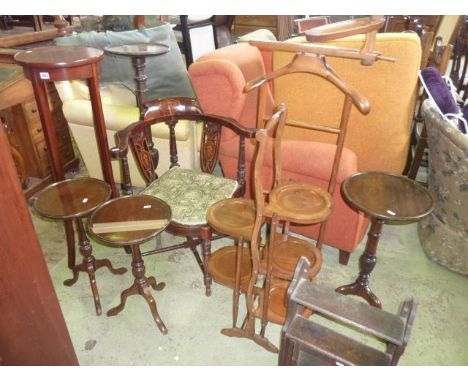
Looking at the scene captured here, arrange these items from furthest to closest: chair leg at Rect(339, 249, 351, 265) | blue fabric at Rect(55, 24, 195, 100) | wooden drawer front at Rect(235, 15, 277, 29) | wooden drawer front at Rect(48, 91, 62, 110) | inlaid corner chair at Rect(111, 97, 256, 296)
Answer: wooden drawer front at Rect(235, 15, 277, 29)
wooden drawer front at Rect(48, 91, 62, 110)
blue fabric at Rect(55, 24, 195, 100)
chair leg at Rect(339, 249, 351, 265)
inlaid corner chair at Rect(111, 97, 256, 296)

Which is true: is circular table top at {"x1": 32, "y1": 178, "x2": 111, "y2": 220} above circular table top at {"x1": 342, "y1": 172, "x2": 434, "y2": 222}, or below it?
below

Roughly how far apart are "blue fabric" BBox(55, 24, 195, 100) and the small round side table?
93 centimetres

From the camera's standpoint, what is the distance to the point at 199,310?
1.97 metres

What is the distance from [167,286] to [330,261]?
3.26 feet

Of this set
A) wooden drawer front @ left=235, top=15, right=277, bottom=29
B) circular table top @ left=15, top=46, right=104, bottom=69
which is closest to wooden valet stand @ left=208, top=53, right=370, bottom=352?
circular table top @ left=15, top=46, right=104, bottom=69

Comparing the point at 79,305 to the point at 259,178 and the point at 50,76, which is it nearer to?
the point at 50,76

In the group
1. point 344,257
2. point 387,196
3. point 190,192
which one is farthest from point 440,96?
point 190,192

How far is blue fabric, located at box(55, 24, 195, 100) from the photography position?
2393mm

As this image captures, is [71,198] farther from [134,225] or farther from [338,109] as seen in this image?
[338,109]

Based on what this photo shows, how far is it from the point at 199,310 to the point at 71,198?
0.86 metres

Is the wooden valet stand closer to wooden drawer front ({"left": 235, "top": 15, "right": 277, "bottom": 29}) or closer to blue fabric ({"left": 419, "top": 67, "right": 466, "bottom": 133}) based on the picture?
blue fabric ({"left": 419, "top": 67, "right": 466, "bottom": 133})

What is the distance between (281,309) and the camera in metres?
1.79

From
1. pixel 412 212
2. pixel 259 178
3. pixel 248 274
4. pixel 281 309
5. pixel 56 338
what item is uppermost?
pixel 259 178
